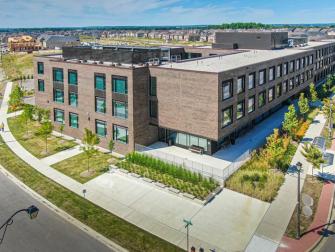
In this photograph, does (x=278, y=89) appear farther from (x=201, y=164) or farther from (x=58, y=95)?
(x=58, y=95)

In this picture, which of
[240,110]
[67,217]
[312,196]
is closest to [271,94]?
[240,110]

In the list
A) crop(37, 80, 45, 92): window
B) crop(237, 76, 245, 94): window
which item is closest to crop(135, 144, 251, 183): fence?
crop(237, 76, 245, 94): window

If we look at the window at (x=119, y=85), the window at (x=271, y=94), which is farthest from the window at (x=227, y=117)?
the window at (x=271, y=94)

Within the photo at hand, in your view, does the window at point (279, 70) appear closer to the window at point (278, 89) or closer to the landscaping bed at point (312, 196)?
the window at point (278, 89)

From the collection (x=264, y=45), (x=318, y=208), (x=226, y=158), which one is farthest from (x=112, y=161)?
(x=264, y=45)

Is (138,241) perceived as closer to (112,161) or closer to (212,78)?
(112,161)
